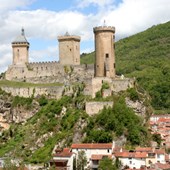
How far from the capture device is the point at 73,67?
257 feet

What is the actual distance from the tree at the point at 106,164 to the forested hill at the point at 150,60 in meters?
54.6

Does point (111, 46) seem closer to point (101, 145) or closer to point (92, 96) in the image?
point (92, 96)

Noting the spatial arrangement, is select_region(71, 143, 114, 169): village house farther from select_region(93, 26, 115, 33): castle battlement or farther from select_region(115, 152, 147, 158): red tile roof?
select_region(93, 26, 115, 33): castle battlement

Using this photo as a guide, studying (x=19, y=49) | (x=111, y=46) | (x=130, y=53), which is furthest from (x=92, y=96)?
(x=130, y=53)

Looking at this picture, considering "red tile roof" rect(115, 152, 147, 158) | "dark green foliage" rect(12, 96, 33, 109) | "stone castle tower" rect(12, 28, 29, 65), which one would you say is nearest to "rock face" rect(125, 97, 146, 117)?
"red tile roof" rect(115, 152, 147, 158)

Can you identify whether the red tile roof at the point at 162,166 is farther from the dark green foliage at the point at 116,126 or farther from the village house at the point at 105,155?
the dark green foliage at the point at 116,126

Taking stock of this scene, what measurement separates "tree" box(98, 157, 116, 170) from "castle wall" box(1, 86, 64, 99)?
17.1 meters

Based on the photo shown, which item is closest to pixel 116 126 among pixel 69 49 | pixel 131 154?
pixel 131 154

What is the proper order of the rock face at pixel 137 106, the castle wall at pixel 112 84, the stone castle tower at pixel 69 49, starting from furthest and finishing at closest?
1. the stone castle tower at pixel 69 49
2. the castle wall at pixel 112 84
3. the rock face at pixel 137 106

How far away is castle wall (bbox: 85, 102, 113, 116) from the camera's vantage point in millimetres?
67688

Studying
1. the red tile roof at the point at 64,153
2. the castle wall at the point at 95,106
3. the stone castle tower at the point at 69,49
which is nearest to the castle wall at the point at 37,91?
the stone castle tower at the point at 69,49

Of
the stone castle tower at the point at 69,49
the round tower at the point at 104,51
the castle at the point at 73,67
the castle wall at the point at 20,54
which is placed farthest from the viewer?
the castle wall at the point at 20,54

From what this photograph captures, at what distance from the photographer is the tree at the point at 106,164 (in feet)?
193

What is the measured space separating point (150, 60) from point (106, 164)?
8717 cm
